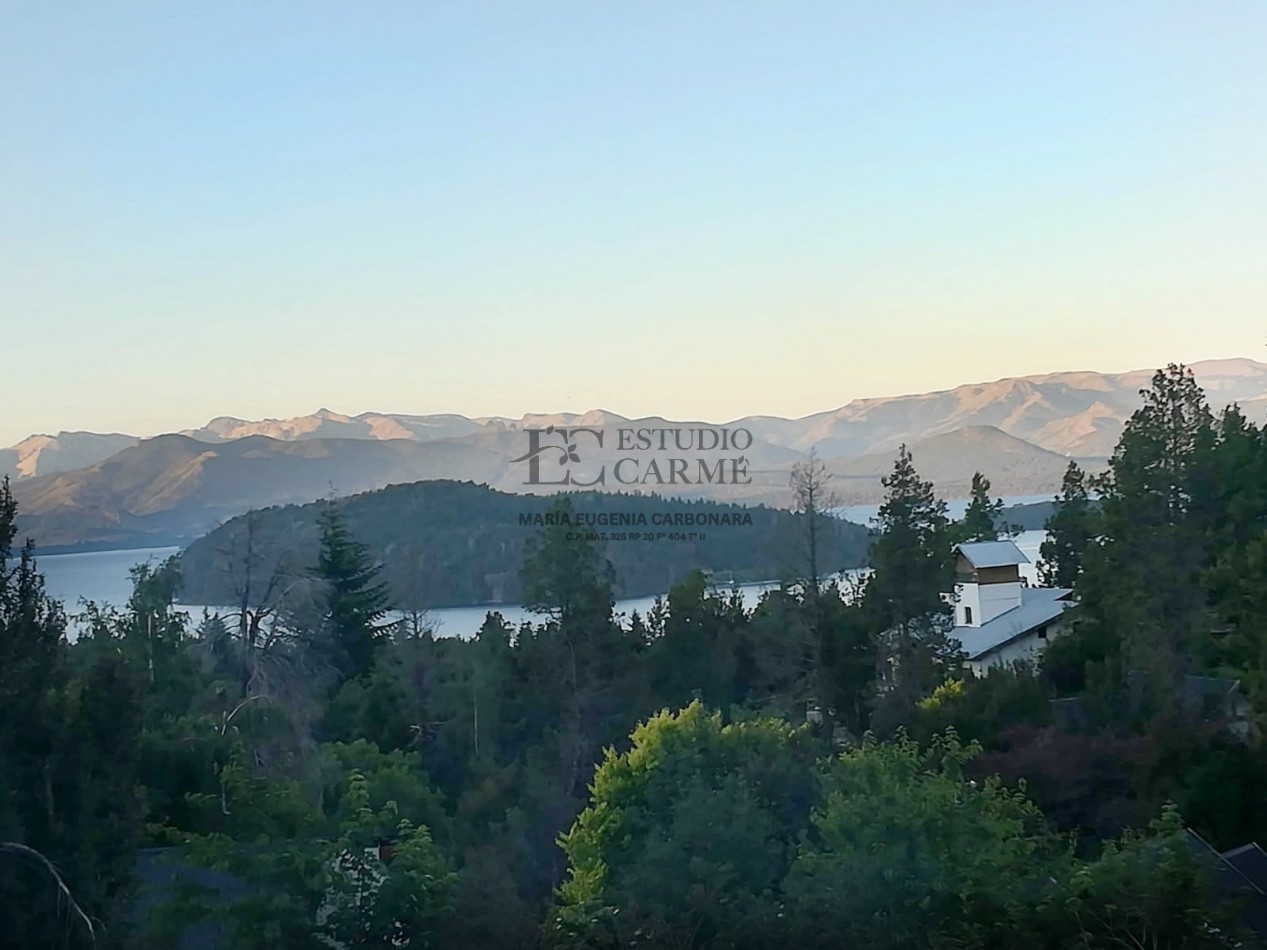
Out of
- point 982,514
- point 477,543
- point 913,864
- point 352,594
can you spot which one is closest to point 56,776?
point 913,864

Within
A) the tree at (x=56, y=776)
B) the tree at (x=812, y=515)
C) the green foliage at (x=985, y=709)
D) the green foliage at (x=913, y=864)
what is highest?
the tree at (x=812, y=515)

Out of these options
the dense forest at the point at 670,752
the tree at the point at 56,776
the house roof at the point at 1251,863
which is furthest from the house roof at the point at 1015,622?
the tree at the point at 56,776

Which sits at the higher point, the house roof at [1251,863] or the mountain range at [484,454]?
the mountain range at [484,454]

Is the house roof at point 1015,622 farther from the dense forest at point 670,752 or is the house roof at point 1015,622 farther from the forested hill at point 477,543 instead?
the forested hill at point 477,543

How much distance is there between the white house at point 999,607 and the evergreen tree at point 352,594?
9.29m

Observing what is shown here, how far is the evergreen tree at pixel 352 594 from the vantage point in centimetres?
1830

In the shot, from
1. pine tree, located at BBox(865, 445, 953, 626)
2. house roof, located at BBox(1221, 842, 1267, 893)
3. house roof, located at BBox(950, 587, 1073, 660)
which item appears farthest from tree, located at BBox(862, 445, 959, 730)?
house roof, located at BBox(1221, 842, 1267, 893)

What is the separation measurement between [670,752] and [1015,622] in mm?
11253

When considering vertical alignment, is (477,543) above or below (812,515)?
below

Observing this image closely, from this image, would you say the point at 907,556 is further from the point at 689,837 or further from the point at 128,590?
the point at 128,590

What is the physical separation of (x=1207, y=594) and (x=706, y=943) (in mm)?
10286

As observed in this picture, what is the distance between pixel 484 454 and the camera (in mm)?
22906

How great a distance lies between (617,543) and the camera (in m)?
17.3

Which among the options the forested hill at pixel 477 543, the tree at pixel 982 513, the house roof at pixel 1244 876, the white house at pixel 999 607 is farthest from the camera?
the tree at pixel 982 513
